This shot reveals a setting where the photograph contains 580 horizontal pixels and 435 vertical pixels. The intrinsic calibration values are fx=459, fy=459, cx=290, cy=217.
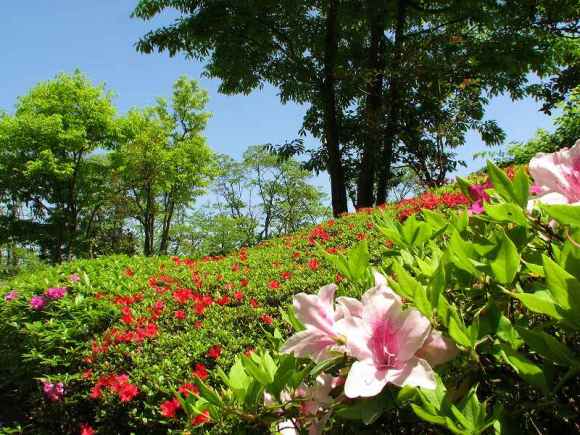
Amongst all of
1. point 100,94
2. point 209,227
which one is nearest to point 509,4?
point 100,94

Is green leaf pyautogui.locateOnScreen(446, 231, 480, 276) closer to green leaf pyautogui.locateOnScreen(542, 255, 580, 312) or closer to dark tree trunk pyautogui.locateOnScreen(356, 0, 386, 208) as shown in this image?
green leaf pyautogui.locateOnScreen(542, 255, 580, 312)

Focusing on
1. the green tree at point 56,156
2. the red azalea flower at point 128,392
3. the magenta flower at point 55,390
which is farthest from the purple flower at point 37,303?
the green tree at point 56,156

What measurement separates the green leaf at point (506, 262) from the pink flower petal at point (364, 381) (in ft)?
0.89

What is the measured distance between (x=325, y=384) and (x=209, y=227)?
107ft

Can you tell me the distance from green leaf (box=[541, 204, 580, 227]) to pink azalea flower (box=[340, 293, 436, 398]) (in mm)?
260

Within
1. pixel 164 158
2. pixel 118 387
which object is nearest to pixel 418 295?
pixel 118 387

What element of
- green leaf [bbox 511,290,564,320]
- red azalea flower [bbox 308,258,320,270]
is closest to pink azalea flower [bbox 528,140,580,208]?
green leaf [bbox 511,290,564,320]

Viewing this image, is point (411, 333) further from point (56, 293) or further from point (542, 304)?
point (56, 293)

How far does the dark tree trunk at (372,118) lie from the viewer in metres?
12.9

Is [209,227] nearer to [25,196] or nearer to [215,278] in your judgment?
[25,196]

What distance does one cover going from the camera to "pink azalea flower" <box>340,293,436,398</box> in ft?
2.44

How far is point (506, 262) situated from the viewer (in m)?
0.80

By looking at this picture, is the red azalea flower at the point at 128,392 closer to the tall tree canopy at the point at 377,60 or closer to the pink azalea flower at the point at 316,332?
the pink azalea flower at the point at 316,332

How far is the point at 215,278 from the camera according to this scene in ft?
17.2
